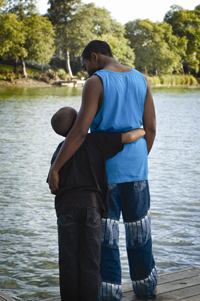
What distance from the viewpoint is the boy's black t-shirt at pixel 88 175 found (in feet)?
8.30

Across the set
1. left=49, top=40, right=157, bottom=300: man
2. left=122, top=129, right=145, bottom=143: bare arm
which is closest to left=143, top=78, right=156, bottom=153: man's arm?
left=49, top=40, right=157, bottom=300: man

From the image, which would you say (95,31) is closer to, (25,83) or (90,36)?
(90,36)

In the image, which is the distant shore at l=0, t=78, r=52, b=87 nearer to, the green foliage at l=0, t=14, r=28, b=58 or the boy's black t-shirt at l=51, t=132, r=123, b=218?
the green foliage at l=0, t=14, r=28, b=58

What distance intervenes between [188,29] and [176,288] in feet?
265

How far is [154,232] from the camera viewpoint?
549 centimetres

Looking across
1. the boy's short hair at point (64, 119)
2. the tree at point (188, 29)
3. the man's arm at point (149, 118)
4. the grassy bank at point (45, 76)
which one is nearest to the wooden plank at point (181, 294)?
the man's arm at point (149, 118)

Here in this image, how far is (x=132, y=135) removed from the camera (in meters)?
2.71

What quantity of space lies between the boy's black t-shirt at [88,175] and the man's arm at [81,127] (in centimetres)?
3

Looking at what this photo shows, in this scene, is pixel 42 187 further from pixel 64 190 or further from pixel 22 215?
pixel 64 190

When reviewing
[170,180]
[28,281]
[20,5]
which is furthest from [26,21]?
[28,281]

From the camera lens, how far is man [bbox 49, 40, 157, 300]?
260cm

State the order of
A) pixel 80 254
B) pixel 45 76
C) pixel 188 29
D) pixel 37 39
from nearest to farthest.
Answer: pixel 80 254 → pixel 37 39 → pixel 45 76 → pixel 188 29

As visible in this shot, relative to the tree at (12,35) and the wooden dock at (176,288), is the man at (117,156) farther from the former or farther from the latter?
the tree at (12,35)

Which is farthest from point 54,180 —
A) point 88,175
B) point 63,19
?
point 63,19
